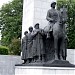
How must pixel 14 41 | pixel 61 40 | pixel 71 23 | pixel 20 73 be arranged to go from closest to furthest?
pixel 61 40 → pixel 20 73 → pixel 14 41 → pixel 71 23

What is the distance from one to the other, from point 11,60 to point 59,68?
18.7ft

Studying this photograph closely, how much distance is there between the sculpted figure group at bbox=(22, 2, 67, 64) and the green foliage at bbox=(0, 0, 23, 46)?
1556cm

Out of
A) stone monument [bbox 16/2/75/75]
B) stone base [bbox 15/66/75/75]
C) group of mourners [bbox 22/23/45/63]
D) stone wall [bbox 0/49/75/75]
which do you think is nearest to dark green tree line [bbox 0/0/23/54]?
stone wall [bbox 0/49/75/75]

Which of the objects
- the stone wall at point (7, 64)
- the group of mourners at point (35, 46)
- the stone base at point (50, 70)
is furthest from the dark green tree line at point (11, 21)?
the stone base at point (50, 70)

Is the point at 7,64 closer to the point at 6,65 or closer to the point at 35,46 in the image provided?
the point at 6,65

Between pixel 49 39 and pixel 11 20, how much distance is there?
→ 58.4 feet

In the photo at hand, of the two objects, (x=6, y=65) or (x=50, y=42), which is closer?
(x=50, y=42)

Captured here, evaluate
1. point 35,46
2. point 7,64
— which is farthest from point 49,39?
point 7,64

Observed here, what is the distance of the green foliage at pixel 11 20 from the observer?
84.9 ft

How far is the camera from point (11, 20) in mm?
26672

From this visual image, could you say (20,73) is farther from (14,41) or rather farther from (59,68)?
(14,41)

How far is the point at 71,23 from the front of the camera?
84.8 feet

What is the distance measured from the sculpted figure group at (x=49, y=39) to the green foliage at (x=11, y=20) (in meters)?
15.6

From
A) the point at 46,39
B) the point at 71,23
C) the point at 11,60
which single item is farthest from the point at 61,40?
the point at 71,23
